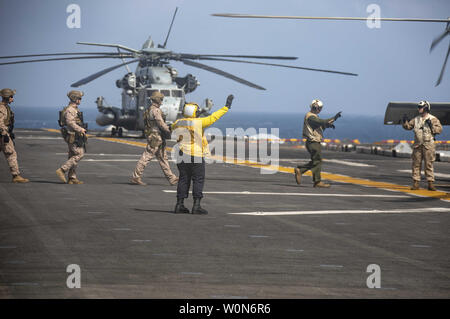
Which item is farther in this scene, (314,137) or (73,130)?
(314,137)

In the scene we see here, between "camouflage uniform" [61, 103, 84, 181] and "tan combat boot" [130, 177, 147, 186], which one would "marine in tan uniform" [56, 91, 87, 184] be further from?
"tan combat boot" [130, 177, 147, 186]

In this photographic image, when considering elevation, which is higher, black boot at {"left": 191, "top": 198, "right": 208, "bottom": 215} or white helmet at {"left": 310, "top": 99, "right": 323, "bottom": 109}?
white helmet at {"left": 310, "top": 99, "right": 323, "bottom": 109}

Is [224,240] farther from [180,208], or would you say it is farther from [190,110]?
[190,110]

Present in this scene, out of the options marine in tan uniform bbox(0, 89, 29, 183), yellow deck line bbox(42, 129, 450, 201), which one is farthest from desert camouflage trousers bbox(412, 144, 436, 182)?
marine in tan uniform bbox(0, 89, 29, 183)

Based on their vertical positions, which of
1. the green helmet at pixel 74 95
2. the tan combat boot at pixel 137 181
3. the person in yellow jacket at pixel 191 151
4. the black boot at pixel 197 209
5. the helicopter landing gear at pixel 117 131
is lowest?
the helicopter landing gear at pixel 117 131

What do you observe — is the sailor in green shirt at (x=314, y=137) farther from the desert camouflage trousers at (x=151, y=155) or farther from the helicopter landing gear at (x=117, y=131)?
the helicopter landing gear at (x=117, y=131)

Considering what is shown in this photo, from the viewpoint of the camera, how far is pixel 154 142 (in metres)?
17.7

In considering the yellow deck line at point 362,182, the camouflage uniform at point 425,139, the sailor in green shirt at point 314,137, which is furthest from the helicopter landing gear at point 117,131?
the camouflage uniform at point 425,139

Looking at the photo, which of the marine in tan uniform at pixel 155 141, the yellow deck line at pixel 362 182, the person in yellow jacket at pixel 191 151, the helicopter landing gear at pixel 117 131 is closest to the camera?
the person in yellow jacket at pixel 191 151

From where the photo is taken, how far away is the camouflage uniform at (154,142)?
1756 centimetres

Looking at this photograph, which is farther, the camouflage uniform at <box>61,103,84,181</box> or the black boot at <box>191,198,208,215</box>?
the camouflage uniform at <box>61,103,84,181</box>

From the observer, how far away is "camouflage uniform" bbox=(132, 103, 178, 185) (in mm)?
17562

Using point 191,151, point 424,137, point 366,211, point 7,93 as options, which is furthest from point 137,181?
point 424,137
